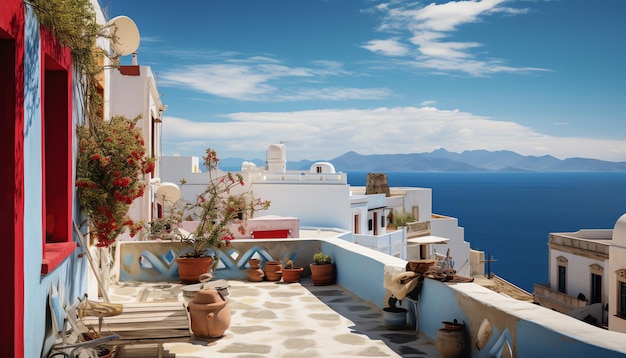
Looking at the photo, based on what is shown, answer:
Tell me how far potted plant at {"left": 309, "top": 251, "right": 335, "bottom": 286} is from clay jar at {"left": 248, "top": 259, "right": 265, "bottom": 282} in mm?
1010

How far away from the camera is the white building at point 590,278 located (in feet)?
85.6

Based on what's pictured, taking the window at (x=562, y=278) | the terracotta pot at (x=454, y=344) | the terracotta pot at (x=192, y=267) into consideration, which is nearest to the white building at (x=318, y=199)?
the window at (x=562, y=278)

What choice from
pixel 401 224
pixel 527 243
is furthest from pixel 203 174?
pixel 527 243

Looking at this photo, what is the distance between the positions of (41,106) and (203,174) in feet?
127

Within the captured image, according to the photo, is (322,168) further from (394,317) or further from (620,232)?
(394,317)

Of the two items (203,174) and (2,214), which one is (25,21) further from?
(203,174)

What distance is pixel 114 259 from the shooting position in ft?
34.5

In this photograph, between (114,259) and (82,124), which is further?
(114,259)

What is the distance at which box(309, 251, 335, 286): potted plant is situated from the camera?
1045 centimetres

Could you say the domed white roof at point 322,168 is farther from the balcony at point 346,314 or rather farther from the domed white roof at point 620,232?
the balcony at point 346,314

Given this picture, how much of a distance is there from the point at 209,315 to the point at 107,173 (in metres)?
2.08

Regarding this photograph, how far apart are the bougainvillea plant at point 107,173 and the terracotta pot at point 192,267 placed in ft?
11.2

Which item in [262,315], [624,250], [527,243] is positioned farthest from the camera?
[527,243]

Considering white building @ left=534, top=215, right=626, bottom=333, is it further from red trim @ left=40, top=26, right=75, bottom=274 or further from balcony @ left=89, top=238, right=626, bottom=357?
red trim @ left=40, top=26, right=75, bottom=274
